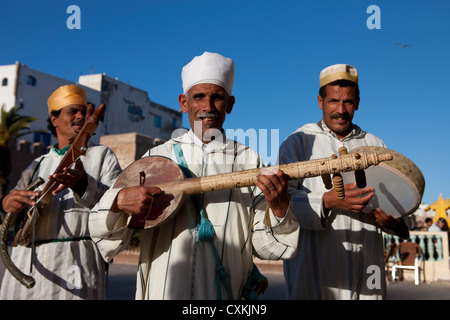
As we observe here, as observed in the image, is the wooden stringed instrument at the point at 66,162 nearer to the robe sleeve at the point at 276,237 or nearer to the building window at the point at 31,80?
the robe sleeve at the point at 276,237

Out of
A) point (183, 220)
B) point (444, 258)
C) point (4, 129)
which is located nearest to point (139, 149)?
point (4, 129)

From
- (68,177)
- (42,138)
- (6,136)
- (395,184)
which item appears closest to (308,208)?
(395,184)

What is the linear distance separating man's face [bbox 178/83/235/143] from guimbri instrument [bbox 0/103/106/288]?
0.54m

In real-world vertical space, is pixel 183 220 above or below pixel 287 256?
above

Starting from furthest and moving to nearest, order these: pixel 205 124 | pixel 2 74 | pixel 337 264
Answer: pixel 2 74, pixel 337 264, pixel 205 124

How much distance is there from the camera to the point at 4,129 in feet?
76.1

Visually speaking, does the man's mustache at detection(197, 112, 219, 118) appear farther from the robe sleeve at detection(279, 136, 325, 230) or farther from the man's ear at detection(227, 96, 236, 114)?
the robe sleeve at detection(279, 136, 325, 230)

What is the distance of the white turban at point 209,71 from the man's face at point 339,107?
0.79 m

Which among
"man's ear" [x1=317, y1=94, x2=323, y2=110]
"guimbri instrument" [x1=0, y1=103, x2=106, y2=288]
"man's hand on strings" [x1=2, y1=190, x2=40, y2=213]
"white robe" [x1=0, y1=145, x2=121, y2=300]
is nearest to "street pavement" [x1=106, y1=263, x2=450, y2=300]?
"white robe" [x1=0, y1=145, x2=121, y2=300]

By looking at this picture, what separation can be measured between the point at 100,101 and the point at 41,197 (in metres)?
39.2

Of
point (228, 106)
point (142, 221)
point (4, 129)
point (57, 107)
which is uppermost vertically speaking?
point (4, 129)

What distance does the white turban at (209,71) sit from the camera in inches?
91.3

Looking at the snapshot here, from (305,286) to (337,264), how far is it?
0.23 meters
